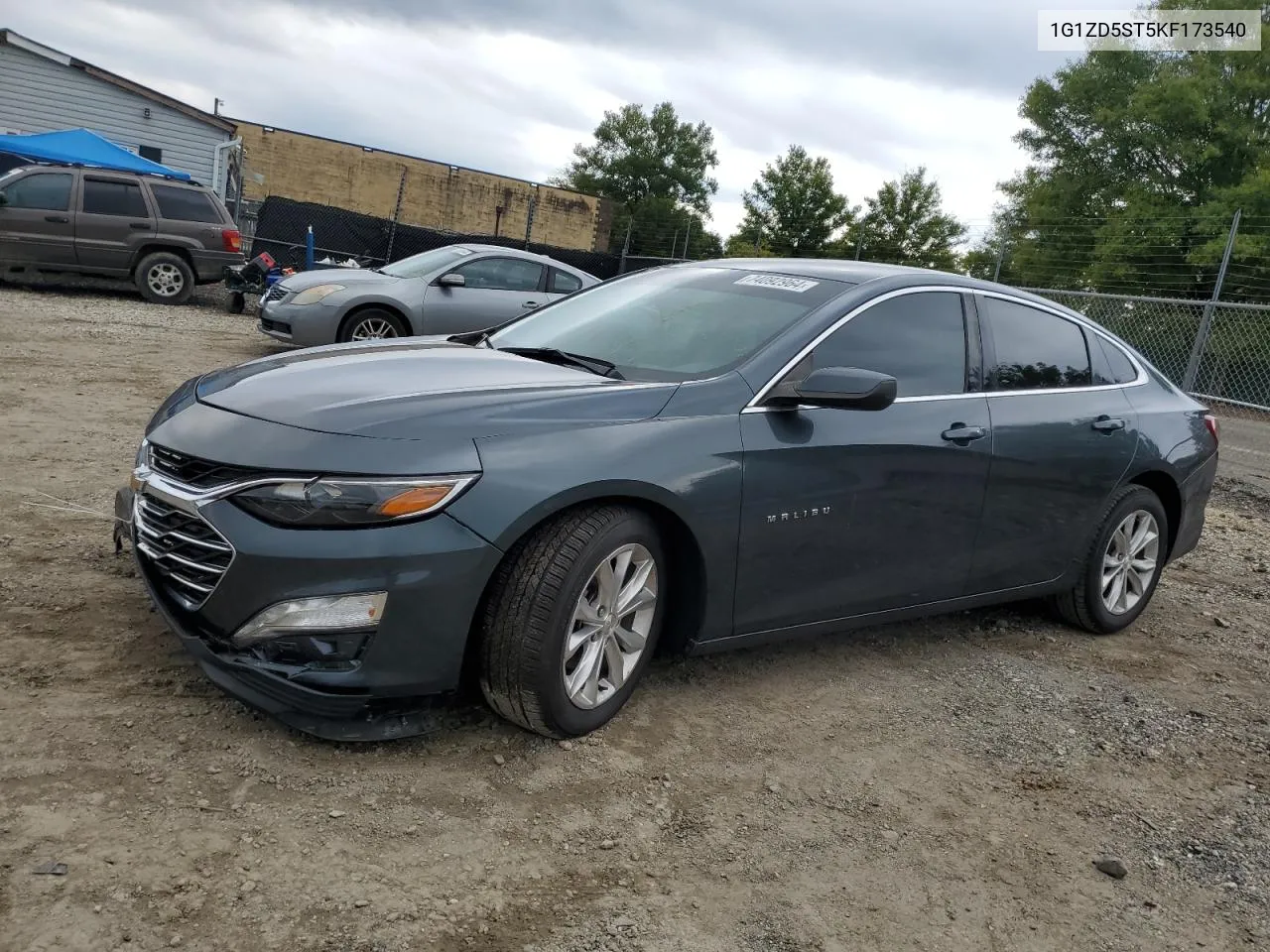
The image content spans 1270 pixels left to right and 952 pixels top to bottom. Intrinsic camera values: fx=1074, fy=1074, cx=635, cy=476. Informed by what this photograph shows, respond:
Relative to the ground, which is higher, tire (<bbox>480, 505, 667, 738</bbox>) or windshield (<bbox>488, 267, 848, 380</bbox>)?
windshield (<bbox>488, 267, 848, 380</bbox>)

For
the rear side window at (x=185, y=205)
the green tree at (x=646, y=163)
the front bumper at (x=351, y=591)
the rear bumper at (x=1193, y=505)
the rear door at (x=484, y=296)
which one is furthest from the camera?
the green tree at (x=646, y=163)

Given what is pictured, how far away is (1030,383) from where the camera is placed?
4516 mm

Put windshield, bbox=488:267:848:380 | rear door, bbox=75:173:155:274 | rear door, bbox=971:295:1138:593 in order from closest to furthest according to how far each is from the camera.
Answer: windshield, bbox=488:267:848:380, rear door, bbox=971:295:1138:593, rear door, bbox=75:173:155:274

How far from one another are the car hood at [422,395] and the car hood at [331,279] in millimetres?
7349

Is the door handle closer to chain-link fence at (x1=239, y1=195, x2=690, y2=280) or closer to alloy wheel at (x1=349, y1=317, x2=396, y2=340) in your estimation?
alloy wheel at (x1=349, y1=317, x2=396, y2=340)

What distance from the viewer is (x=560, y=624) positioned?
3.00 metres

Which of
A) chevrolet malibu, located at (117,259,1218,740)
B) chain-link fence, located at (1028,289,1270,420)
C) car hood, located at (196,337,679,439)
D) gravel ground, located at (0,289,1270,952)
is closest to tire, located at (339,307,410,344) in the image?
gravel ground, located at (0,289,1270,952)

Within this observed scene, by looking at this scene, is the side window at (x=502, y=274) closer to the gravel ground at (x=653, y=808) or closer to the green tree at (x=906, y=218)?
the gravel ground at (x=653, y=808)

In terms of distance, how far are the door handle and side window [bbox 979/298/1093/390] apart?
26 centimetres

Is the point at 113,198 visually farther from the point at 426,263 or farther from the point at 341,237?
the point at 426,263

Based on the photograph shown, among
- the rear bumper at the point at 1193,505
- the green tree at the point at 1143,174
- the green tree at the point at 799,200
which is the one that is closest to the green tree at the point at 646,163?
the green tree at the point at 799,200

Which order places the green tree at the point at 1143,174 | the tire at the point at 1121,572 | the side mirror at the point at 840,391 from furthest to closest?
1. the green tree at the point at 1143,174
2. the tire at the point at 1121,572
3. the side mirror at the point at 840,391

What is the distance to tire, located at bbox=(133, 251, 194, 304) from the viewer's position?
15008mm

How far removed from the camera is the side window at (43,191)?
1395cm
